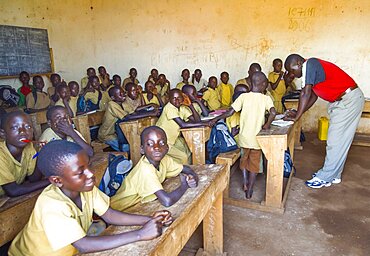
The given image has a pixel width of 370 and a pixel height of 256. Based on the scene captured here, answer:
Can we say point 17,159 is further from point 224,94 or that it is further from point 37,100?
point 224,94

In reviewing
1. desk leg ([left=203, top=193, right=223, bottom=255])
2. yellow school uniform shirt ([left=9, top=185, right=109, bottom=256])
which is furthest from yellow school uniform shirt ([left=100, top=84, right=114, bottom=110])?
yellow school uniform shirt ([left=9, top=185, right=109, bottom=256])

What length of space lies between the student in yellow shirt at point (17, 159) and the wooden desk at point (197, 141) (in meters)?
1.61

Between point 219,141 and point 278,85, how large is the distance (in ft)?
8.06

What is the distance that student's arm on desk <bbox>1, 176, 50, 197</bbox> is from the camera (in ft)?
5.72

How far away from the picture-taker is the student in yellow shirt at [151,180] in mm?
1612

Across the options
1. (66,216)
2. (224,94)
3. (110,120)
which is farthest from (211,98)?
(66,216)

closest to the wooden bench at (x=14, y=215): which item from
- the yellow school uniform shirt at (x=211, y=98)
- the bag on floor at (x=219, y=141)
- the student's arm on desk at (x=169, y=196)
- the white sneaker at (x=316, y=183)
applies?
the student's arm on desk at (x=169, y=196)

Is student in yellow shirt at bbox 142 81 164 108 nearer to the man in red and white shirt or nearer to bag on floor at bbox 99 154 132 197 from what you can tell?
the man in red and white shirt

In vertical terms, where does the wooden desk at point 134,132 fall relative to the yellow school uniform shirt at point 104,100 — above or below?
below

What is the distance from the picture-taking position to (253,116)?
2967 mm

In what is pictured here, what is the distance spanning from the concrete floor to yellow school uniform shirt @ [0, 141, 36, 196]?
4.19ft

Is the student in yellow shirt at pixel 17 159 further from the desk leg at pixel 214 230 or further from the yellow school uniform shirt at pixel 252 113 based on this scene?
the yellow school uniform shirt at pixel 252 113

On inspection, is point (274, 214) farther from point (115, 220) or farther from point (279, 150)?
point (115, 220)

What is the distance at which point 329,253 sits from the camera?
2273 millimetres
